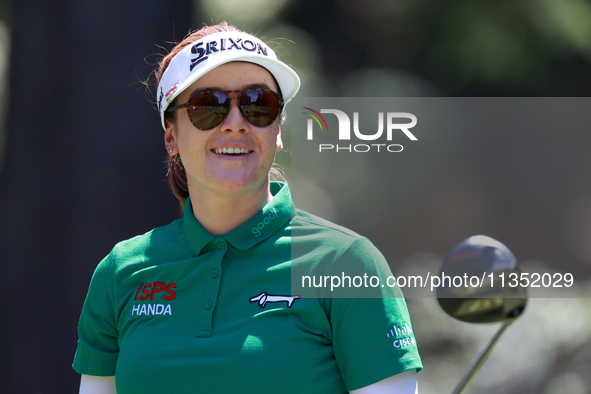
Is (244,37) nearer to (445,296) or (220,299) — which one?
(220,299)

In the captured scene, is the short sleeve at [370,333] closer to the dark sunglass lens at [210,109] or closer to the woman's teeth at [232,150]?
the woman's teeth at [232,150]

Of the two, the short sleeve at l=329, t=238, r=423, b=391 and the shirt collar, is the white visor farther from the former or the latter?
the short sleeve at l=329, t=238, r=423, b=391

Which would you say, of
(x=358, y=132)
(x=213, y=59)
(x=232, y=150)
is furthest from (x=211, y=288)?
(x=358, y=132)

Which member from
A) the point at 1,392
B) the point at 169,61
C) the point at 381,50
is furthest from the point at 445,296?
the point at 381,50

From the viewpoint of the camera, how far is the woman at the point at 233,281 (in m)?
1.64

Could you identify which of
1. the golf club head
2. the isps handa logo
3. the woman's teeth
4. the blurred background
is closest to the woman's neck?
the woman's teeth

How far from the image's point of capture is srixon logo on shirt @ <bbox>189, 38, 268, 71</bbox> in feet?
6.31

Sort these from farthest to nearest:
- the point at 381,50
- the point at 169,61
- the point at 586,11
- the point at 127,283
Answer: the point at 381,50 → the point at 586,11 → the point at 169,61 → the point at 127,283

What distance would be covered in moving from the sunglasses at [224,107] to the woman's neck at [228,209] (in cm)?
22

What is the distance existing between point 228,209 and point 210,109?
32cm

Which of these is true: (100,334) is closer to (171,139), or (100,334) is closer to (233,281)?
(233,281)

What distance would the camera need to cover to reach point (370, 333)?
1.63m

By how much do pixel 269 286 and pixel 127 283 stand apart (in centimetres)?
49

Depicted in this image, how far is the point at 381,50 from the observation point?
16.1ft
